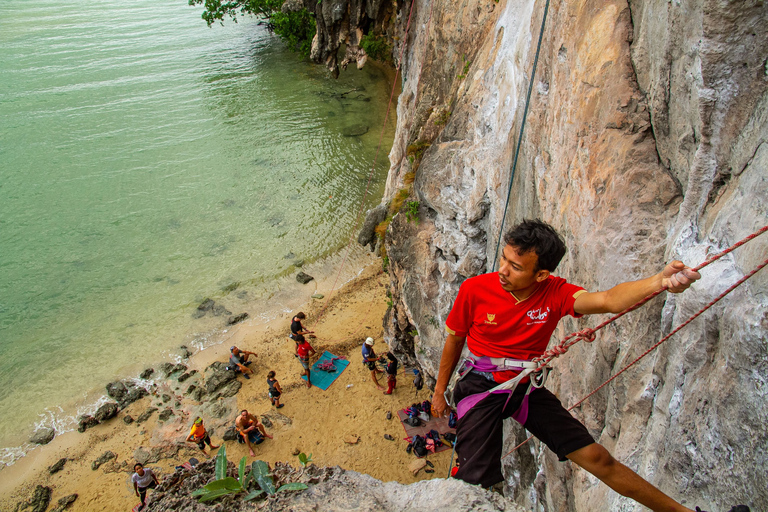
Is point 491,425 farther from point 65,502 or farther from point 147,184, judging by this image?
point 147,184

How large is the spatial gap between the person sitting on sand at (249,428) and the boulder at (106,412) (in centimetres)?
394

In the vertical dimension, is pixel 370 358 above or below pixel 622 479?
below

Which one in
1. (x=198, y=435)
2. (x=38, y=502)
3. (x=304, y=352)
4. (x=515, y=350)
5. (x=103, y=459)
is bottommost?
(x=38, y=502)

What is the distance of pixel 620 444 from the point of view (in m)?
3.82

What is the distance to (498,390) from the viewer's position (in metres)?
3.57

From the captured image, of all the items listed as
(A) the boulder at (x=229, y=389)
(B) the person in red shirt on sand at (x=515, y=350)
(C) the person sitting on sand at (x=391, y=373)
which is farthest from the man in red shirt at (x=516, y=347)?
(A) the boulder at (x=229, y=389)

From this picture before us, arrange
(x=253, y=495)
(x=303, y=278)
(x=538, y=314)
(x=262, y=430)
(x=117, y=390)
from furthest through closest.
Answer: (x=303, y=278) < (x=117, y=390) < (x=262, y=430) < (x=538, y=314) < (x=253, y=495)

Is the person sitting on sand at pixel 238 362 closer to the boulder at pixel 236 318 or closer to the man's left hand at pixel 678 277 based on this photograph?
the boulder at pixel 236 318

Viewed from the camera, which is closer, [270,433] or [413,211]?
[413,211]

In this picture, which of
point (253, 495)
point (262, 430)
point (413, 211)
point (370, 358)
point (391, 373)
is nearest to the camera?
point (253, 495)

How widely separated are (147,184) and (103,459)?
13.6 metres

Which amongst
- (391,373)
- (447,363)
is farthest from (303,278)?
(447,363)

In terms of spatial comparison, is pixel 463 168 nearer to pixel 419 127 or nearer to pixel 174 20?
pixel 419 127

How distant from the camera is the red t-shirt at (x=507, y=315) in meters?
3.39
